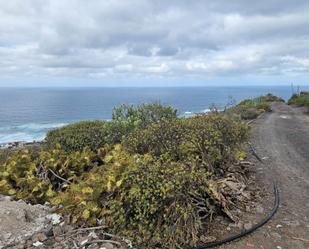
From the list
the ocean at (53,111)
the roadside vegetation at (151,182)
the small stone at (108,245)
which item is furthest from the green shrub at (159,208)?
the ocean at (53,111)

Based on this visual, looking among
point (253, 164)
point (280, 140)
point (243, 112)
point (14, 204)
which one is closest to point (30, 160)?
point (14, 204)

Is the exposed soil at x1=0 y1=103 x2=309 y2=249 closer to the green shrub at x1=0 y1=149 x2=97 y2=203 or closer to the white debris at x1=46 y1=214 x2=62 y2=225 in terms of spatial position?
the white debris at x1=46 y1=214 x2=62 y2=225

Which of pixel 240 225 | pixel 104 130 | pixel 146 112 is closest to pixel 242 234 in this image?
pixel 240 225

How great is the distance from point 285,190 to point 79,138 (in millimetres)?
5095

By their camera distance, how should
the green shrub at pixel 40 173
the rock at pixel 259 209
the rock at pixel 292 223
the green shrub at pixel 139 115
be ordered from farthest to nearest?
1. the green shrub at pixel 139 115
2. the green shrub at pixel 40 173
3. the rock at pixel 259 209
4. the rock at pixel 292 223

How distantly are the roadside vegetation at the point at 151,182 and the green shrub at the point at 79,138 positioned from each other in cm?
151

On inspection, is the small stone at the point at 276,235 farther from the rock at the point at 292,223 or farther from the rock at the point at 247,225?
the rock at the point at 292,223

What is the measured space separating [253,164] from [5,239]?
5355mm

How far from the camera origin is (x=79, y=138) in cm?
841

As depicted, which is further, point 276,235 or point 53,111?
point 53,111

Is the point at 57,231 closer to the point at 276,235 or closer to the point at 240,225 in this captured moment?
the point at 240,225

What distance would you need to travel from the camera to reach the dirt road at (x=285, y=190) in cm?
399

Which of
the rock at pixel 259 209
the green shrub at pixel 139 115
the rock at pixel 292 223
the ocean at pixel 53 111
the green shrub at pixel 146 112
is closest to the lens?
the rock at pixel 292 223

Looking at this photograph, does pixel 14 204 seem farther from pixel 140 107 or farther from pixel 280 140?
pixel 280 140
